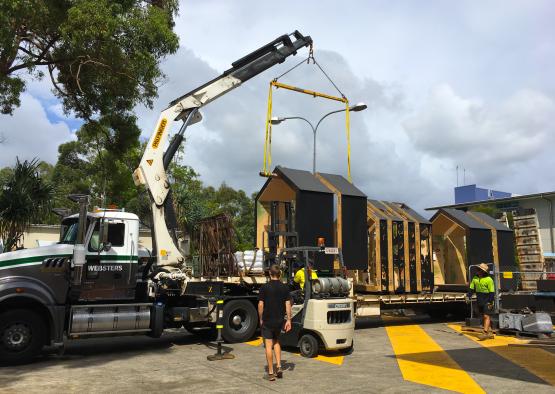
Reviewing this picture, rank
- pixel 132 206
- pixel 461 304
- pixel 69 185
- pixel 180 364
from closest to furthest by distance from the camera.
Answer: pixel 180 364 → pixel 461 304 → pixel 132 206 → pixel 69 185

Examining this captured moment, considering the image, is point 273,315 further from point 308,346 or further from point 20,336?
point 20,336

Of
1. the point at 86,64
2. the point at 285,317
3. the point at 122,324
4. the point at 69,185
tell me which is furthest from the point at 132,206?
the point at 285,317

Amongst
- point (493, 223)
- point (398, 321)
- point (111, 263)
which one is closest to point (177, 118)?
point (111, 263)

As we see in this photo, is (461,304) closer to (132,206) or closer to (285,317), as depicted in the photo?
(285,317)

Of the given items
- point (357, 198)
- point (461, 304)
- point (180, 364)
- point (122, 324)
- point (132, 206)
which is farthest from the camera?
point (132, 206)

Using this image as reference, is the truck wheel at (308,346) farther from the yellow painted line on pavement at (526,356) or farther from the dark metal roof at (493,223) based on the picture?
the dark metal roof at (493,223)

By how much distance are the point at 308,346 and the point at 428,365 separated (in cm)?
220

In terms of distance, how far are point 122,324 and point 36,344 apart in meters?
1.55

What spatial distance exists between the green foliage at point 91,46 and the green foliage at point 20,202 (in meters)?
2.94

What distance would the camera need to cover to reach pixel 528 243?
57.5 feet

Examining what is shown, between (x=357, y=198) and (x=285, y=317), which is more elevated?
(x=357, y=198)

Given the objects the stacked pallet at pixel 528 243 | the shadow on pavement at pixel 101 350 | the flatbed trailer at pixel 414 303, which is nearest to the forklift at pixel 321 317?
the shadow on pavement at pixel 101 350

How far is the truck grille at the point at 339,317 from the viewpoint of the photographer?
31.1 feet

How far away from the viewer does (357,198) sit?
14109 millimetres
